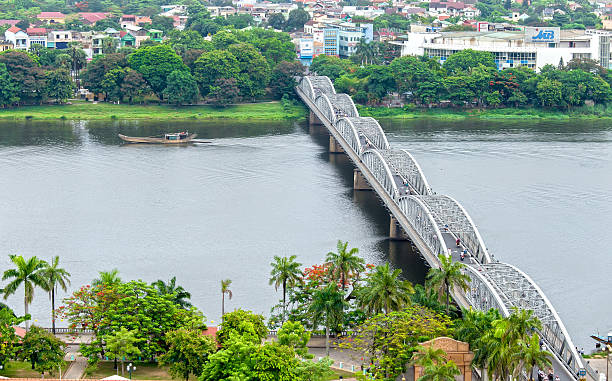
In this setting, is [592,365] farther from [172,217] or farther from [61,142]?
[61,142]

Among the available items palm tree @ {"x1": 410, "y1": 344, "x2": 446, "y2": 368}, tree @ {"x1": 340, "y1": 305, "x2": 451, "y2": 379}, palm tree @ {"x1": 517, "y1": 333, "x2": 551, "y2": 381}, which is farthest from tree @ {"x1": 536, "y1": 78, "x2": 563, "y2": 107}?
palm tree @ {"x1": 517, "y1": 333, "x2": 551, "y2": 381}

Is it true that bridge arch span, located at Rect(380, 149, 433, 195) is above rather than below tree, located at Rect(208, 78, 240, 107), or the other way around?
below

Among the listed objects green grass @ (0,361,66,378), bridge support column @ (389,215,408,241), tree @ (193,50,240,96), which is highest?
tree @ (193,50,240,96)

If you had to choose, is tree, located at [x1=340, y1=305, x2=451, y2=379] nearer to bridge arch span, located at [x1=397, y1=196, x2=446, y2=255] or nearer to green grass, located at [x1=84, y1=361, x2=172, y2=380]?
green grass, located at [x1=84, y1=361, x2=172, y2=380]

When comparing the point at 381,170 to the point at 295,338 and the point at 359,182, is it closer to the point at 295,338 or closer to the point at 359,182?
the point at 359,182

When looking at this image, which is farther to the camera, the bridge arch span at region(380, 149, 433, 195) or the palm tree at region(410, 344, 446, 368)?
the bridge arch span at region(380, 149, 433, 195)

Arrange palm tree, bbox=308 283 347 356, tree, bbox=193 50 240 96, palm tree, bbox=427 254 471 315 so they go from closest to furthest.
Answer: palm tree, bbox=308 283 347 356 < palm tree, bbox=427 254 471 315 < tree, bbox=193 50 240 96

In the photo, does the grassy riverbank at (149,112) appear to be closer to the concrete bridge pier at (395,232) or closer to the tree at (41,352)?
the concrete bridge pier at (395,232)
